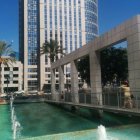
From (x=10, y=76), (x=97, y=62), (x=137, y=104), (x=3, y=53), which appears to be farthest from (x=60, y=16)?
(x=137, y=104)

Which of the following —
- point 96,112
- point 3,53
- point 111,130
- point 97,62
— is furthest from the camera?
point 3,53

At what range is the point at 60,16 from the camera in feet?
477

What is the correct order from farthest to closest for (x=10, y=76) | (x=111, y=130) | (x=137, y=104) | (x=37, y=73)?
(x=37, y=73) → (x=10, y=76) → (x=137, y=104) → (x=111, y=130)

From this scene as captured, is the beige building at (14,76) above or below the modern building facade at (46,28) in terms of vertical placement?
below

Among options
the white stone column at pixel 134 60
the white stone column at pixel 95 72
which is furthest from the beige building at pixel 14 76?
the white stone column at pixel 134 60

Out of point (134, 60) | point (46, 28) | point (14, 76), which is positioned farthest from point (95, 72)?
point (46, 28)

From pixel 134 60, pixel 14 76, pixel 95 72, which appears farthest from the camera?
pixel 14 76

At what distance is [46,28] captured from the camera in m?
141

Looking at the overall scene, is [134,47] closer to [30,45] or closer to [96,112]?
[96,112]

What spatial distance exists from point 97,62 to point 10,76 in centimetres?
10559

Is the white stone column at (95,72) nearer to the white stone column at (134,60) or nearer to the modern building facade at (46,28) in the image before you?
the white stone column at (134,60)

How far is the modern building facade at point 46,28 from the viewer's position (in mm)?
136750

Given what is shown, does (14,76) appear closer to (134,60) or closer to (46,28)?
(46,28)

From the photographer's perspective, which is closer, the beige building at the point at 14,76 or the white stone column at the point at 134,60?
the white stone column at the point at 134,60
